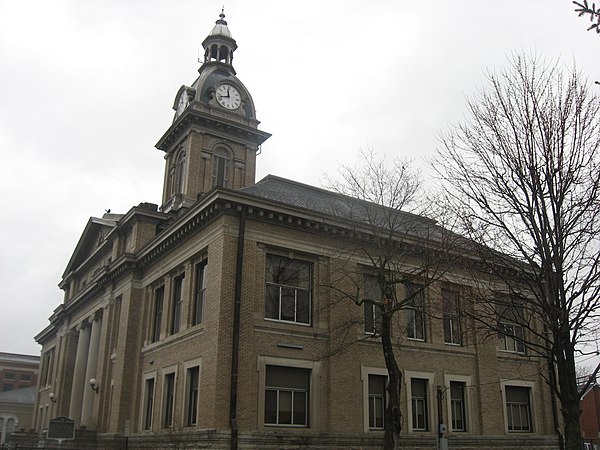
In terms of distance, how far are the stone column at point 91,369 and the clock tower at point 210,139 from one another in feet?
28.3

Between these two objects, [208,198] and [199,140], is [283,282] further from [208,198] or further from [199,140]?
[199,140]

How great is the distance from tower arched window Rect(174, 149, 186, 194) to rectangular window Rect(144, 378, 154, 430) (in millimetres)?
16088

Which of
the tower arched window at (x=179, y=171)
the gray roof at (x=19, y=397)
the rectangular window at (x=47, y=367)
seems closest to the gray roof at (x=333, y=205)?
the tower arched window at (x=179, y=171)

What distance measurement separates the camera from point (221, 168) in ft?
139

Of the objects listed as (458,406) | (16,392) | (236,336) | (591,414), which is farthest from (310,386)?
(16,392)

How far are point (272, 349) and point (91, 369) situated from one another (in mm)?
16884

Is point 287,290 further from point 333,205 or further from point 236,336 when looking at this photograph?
point 333,205

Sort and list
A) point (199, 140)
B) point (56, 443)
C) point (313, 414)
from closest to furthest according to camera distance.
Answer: point (313, 414) → point (56, 443) → point (199, 140)

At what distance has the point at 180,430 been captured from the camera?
2383cm

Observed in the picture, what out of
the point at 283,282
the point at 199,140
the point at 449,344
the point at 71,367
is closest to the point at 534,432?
the point at 449,344

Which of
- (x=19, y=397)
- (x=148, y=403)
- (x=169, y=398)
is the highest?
(x=19, y=397)

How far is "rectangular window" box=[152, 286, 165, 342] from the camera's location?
29719 mm

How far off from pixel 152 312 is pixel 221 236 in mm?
8570

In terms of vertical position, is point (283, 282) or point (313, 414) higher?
point (283, 282)
